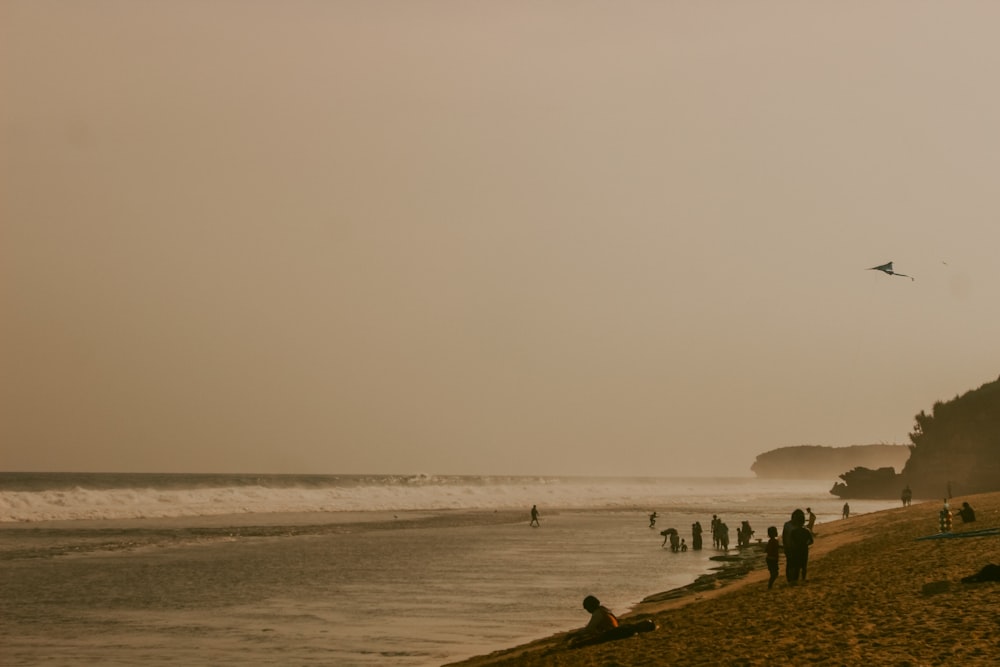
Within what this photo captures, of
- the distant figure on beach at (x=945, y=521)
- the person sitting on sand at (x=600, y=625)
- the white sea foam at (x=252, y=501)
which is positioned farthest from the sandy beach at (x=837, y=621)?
the white sea foam at (x=252, y=501)

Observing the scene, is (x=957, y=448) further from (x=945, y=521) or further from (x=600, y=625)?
(x=600, y=625)

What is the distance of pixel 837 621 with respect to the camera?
629 inches

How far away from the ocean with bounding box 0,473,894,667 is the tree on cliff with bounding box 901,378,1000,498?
3090 centimetres

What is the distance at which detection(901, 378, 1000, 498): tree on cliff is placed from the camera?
295ft

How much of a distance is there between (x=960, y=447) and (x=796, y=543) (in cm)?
8461

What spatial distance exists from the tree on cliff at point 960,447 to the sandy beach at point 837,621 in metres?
68.5

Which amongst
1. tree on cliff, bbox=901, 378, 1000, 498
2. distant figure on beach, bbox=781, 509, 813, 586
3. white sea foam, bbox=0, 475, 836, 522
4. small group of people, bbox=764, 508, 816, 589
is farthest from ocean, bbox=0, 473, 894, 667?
tree on cliff, bbox=901, 378, 1000, 498

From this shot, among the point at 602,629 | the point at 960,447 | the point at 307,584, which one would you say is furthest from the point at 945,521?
the point at 960,447

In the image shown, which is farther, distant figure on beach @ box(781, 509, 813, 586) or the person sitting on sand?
distant figure on beach @ box(781, 509, 813, 586)

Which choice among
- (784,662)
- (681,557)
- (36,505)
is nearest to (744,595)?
(784,662)

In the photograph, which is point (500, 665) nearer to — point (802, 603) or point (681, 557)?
point (802, 603)

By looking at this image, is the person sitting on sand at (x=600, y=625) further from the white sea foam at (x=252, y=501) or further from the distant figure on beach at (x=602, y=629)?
the white sea foam at (x=252, y=501)

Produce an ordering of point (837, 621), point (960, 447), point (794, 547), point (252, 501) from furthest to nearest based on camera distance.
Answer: point (960, 447), point (252, 501), point (794, 547), point (837, 621)

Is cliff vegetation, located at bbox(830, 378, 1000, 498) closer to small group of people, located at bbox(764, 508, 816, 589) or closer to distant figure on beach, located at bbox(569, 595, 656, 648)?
small group of people, located at bbox(764, 508, 816, 589)
